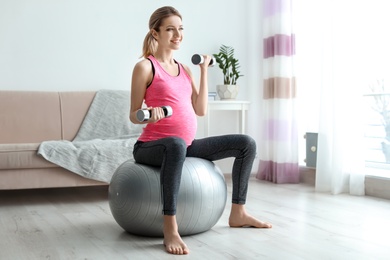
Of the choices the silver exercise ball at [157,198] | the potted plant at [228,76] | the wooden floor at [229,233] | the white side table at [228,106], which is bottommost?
the wooden floor at [229,233]

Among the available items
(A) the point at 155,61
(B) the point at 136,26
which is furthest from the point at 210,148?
(B) the point at 136,26

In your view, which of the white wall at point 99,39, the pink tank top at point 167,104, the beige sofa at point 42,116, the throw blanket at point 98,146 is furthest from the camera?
the white wall at point 99,39

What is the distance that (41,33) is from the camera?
170 inches

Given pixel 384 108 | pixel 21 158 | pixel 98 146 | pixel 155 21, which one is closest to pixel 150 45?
pixel 155 21

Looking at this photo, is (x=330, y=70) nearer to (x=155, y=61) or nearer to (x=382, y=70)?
(x=382, y=70)

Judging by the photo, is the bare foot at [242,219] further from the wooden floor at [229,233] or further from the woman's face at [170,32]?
the woman's face at [170,32]

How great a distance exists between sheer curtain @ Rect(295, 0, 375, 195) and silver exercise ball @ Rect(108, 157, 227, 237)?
1513 millimetres

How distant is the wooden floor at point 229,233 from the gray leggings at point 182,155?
0.22m

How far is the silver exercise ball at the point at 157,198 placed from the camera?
7.64ft

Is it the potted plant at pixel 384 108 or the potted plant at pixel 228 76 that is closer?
the potted plant at pixel 384 108

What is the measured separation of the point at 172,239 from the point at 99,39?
2646 mm

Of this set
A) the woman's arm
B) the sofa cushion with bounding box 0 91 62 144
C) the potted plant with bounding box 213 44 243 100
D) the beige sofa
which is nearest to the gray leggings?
the woman's arm

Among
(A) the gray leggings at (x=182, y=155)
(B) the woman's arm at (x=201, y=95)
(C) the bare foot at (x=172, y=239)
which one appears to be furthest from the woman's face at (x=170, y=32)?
(C) the bare foot at (x=172, y=239)

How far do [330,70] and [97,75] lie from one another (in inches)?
73.9
